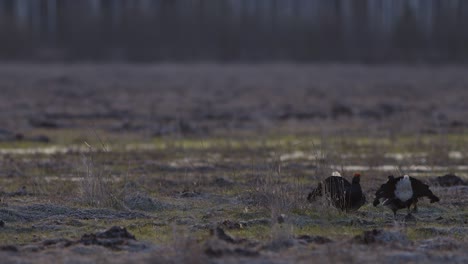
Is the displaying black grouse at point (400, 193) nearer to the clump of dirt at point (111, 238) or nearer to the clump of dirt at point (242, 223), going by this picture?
the clump of dirt at point (242, 223)

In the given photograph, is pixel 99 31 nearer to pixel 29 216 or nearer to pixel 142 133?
A: pixel 142 133

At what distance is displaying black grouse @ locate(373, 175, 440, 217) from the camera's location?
35.0 ft

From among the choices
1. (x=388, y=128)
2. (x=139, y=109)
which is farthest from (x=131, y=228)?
(x=139, y=109)

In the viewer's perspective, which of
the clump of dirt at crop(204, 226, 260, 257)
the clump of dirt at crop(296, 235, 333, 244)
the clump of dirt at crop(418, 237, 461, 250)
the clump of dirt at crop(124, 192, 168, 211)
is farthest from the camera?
the clump of dirt at crop(124, 192, 168, 211)

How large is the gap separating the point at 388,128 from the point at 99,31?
59270 mm

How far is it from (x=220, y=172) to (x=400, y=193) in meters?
5.22

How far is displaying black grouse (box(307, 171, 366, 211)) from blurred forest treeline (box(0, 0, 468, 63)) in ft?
193

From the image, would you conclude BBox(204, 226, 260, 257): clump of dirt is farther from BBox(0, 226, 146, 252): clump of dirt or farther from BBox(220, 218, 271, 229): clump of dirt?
BBox(0, 226, 146, 252): clump of dirt

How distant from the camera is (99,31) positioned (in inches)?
3147

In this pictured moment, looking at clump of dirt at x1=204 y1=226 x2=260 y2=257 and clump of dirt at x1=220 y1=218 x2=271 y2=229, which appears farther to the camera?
clump of dirt at x1=220 y1=218 x2=271 y2=229

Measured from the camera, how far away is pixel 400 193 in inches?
420

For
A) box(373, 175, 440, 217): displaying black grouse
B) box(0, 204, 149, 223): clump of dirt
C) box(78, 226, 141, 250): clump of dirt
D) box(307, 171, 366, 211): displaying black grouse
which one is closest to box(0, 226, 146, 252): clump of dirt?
box(78, 226, 141, 250): clump of dirt

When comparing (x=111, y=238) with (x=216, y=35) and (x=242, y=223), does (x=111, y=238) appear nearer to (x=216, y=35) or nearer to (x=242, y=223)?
(x=242, y=223)

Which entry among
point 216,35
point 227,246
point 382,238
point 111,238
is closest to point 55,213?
point 111,238
